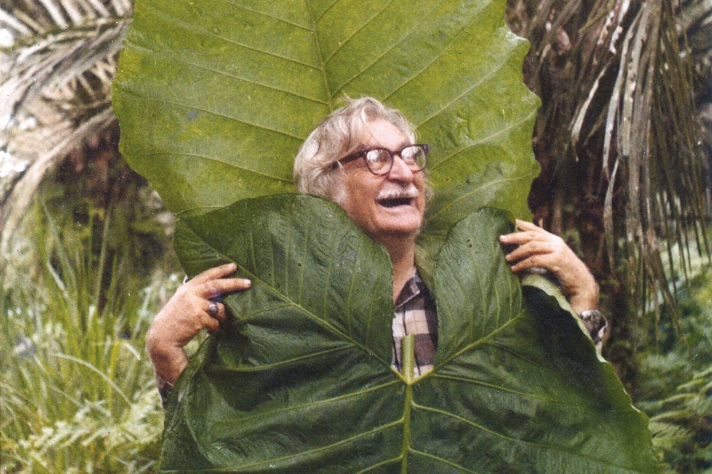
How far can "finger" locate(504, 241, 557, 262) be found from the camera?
681mm

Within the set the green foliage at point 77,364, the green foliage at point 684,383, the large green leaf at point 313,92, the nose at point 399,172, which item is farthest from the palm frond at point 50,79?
the green foliage at point 684,383

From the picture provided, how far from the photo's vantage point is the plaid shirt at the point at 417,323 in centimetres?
76

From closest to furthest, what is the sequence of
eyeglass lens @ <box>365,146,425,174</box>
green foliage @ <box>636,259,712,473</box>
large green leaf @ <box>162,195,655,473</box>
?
large green leaf @ <box>162,195,655,473</box> < eyeglass lens @ <box>365,146,425,174</box> < green foliage @ <box>636,259,712,473</box>

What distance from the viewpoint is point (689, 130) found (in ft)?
3.31

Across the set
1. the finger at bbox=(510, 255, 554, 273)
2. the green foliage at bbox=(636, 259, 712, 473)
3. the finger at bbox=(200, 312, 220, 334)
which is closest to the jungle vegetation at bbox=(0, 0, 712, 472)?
→ the green foliage at bbox=(636, 259, 712, 473)

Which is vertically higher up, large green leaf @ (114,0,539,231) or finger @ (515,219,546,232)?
large green leaf @ (114,0,539,231)

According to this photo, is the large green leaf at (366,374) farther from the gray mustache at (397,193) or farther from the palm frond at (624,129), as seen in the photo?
the palm frond at (624,129)

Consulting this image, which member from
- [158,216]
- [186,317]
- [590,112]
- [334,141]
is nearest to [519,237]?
[334,141]

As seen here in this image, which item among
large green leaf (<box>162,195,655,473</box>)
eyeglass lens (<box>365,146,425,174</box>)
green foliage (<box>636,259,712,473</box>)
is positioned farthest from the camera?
green foliage (<box>636,259,712,473</box>)

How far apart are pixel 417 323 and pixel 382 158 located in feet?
0.67

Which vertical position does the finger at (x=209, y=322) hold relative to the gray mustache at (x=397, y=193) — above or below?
below

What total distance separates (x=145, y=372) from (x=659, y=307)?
90 centimetres

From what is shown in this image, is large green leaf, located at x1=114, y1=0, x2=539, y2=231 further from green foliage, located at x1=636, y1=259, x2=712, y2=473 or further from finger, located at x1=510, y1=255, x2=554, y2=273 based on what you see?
green foliage, located at x1=636, y1=259, x2=712, y2=473

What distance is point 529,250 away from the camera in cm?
68
